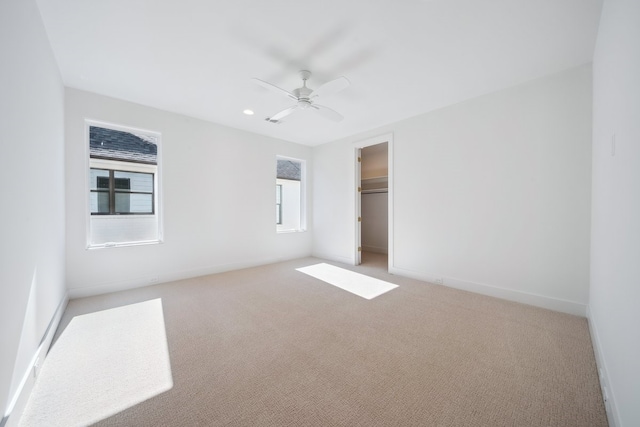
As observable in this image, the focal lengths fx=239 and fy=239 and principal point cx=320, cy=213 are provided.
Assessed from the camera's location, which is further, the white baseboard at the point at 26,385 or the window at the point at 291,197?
the window at the point at 291,197

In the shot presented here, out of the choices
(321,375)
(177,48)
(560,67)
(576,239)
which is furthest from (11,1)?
(576,239)

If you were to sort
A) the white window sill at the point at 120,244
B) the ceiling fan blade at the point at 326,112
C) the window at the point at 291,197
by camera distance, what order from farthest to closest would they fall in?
the window at the point at 291,197 → the white window sill at the point at 120,244 → the ceiling fan blade at the point at 326,112

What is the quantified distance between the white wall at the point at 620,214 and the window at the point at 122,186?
4735 mm

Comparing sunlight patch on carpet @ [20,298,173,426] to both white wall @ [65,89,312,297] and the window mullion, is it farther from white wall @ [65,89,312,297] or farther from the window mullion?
the window mullion

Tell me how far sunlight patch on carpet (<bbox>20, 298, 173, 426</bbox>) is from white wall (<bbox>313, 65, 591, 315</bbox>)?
3558 mm

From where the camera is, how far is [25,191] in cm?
160

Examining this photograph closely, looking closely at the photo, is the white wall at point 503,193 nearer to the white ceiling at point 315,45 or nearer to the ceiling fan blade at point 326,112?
the white ceiling at point 315,45

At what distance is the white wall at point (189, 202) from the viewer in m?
3.09

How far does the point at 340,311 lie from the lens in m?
2.70

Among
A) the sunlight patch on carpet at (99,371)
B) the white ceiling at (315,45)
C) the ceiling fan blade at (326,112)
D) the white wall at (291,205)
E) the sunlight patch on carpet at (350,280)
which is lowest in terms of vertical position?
the sunlight patch on carpet at (99,371)

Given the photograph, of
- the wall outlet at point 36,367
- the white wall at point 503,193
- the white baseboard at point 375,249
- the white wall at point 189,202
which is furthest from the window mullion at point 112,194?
the white baseboard at point 375,249

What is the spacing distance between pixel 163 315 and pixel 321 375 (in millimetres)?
1961

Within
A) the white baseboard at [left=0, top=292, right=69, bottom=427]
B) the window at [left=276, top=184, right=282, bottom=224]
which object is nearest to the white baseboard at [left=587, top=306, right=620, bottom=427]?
the white baseboard at [left=0, top=292, right=69, bottom=427]

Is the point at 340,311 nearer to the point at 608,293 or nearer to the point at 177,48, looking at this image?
the point at 608,293
